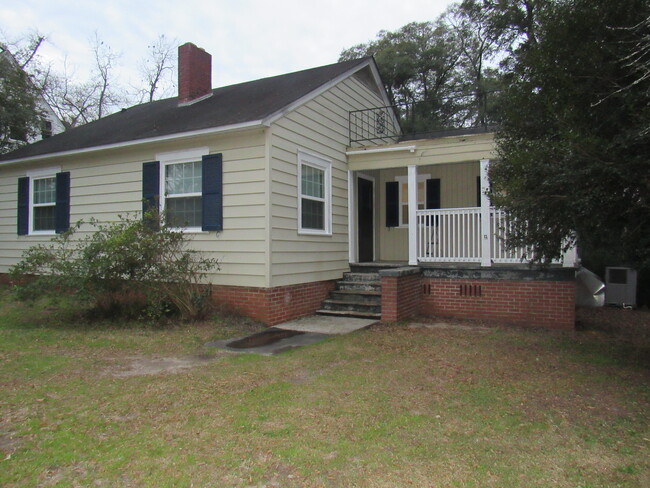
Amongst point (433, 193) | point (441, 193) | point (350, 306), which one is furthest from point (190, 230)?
point (441, 193)

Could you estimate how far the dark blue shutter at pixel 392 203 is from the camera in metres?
11.6

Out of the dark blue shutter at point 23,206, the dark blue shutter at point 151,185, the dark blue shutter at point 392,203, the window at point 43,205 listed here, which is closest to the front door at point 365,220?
the dark blue shutter at point 392,203

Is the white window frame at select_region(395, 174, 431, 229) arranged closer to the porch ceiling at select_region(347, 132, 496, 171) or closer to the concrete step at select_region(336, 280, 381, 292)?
the porch ceiling at select_region(347, 132, 496, 171)

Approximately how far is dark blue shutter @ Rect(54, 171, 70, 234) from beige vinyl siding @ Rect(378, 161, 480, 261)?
7.25 metres

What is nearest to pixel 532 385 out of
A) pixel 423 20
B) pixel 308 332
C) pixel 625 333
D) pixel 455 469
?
pixel 455 469

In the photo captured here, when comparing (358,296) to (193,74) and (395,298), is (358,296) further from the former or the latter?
(193,74)

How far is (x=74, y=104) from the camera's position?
27.9 m

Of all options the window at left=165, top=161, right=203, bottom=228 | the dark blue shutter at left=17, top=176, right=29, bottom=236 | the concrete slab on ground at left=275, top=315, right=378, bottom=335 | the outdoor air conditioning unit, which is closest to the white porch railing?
the concrete slab on ground at left=275, top=315, right=378, bottom=335

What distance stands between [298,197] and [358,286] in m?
2.27

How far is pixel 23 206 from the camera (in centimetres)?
1129

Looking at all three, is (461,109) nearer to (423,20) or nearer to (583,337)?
(423,20)

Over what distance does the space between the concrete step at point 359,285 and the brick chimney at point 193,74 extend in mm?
5849

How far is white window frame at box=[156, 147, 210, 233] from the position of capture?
8.62 meters

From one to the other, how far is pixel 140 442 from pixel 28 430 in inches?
37.1
